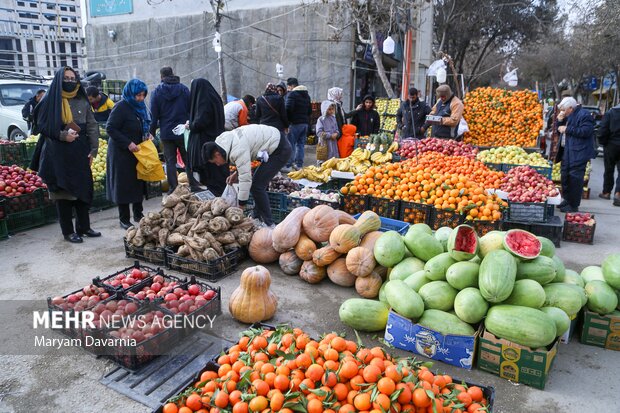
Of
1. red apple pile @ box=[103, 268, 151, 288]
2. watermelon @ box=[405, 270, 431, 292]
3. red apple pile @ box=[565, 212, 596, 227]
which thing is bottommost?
red apple pile @ box=[103, 268, 151, 288]

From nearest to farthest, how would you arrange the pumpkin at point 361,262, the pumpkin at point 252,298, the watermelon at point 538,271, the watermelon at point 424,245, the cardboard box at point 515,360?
the cardboard box at point 515,360 → the watermelon at point 538,271 → the pumpkin at point 252,298 → the watermelon at point 424,245 → the pumpkin at point 361,262

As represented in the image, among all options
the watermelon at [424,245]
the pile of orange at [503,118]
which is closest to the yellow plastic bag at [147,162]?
the watermelon at [424,245]

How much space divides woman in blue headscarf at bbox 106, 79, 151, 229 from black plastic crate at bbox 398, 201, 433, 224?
12.2 ft

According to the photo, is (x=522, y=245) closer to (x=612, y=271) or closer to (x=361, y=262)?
(x=612, y=271)

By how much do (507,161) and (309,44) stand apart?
1090 cm

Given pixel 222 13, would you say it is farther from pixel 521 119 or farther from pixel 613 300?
pixel 613 300

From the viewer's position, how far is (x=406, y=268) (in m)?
3.92

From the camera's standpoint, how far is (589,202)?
890 cm

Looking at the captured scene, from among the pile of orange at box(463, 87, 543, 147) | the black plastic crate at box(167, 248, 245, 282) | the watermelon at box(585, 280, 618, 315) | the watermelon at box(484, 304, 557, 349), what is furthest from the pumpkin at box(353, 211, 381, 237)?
the pile of orange at box(463, 87, 543, 147)

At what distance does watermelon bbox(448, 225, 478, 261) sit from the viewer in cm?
346

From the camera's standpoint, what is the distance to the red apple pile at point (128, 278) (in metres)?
3.81

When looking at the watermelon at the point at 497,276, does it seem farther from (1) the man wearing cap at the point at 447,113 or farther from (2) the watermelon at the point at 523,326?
(1) the man wearing cap at the point at 447,113

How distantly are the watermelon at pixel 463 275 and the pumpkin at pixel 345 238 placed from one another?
119cm

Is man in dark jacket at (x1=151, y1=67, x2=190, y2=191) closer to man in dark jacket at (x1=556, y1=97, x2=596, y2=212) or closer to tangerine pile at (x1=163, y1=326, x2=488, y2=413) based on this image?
tangerine pile at (x1=163, y1=326, x2=488, y2=413)
